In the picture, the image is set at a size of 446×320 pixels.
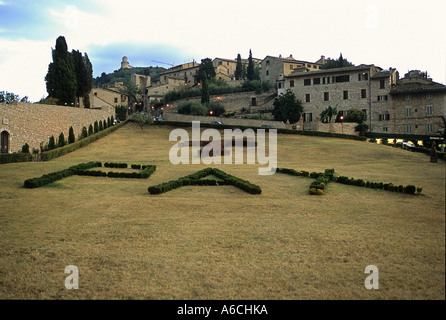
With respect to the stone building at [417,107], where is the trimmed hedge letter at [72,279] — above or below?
below

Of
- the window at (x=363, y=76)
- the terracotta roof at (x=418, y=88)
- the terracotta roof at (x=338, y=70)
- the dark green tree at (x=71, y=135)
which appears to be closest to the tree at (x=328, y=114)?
the window at (x=363, y=76)

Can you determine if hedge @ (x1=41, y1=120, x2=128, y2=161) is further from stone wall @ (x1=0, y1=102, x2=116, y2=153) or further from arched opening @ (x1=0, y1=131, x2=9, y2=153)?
arched opening @ (x1=0, y1=131, x2=9, y2=153)

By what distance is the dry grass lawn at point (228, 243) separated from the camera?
818 cm

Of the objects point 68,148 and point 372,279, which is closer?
point 372,279

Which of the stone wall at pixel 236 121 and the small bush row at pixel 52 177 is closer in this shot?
the small bush row at pixel 52 177

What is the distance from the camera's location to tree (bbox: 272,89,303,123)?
70.0m

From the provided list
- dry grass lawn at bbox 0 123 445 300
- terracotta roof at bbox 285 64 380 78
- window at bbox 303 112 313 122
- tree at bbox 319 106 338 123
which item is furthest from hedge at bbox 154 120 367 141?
dry grass lawn at bbox 0 123 445 300

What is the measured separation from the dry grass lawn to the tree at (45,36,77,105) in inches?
1614

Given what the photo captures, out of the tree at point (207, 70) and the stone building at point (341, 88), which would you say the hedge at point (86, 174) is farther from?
the tree at point (207, 70)

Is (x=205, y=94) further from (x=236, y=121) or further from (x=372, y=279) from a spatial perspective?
(x=372, y=279)

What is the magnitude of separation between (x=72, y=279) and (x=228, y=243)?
5027mm

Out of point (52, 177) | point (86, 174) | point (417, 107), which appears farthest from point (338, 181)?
point (417, 107)

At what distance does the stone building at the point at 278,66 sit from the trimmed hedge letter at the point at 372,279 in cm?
8821

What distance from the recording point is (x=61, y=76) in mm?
56625
